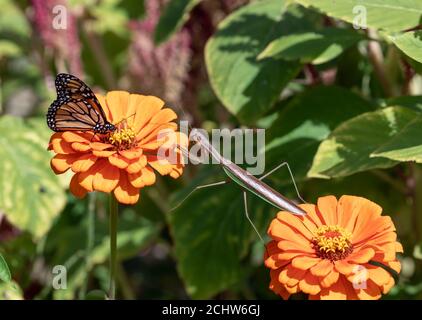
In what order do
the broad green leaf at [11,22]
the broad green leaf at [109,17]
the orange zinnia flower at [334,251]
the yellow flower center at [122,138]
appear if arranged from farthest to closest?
1. the broad green leaf at [11,22]
2. the broad green leaf at [109,17]
3. the yellow flower center at [122,138]
4. the orange zinnia flower at [334,251]

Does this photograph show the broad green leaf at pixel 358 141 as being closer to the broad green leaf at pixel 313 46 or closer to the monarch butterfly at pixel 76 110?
the broad green leaf at pixel 313 46

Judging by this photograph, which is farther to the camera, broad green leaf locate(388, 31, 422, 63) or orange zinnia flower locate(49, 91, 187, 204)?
broad green leaf locate(388, 31, 422, 63)

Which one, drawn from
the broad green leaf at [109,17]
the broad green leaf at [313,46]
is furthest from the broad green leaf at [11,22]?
the broad green leaf at [313,46]

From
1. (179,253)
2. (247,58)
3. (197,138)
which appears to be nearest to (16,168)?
(179,253)

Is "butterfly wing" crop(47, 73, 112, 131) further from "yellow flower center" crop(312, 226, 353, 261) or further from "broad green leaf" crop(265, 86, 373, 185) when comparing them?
"broad green leaf" crop(265, 86, 373, 185)

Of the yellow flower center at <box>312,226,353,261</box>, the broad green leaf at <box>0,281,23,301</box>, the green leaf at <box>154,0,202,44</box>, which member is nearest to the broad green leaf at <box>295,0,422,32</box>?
the yellow flower center at <box>312,226,353,261</box>
